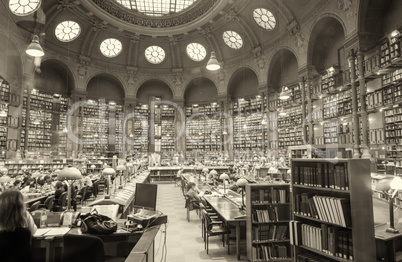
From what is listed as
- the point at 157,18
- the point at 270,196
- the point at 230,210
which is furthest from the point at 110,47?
the point at 270,196

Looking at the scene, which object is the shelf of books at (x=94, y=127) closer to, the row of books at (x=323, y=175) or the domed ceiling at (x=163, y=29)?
the domed ceiling at (x=163, y=29)

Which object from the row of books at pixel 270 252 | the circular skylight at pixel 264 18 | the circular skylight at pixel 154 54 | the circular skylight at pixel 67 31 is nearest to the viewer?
the row of books at pixel 270 252

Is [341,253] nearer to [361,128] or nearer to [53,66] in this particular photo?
[361,128]

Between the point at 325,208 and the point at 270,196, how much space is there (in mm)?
1169

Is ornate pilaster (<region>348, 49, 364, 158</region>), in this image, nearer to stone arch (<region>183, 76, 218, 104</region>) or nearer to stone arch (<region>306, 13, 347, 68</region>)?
stone arch (<region>306, 13, 347, 68</region>)

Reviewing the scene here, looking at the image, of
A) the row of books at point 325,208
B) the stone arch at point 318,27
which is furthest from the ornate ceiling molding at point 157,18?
the row of books at point 325,208

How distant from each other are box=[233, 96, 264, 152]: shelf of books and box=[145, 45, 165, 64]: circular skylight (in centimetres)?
690

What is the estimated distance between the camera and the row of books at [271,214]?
4.24 meters

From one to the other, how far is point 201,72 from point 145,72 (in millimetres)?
4454

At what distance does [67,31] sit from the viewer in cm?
1664

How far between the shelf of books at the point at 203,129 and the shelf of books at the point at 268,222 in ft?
49.3

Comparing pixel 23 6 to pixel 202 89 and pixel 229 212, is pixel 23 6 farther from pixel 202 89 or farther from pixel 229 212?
pixel 229 212

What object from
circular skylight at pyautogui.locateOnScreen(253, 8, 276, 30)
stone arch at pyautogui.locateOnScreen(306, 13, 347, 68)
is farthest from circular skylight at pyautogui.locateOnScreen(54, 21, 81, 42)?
stone arch at pyautogui.locateOnScreen(306, 13, 347, 68)

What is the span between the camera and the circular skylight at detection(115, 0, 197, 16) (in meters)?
17.5
